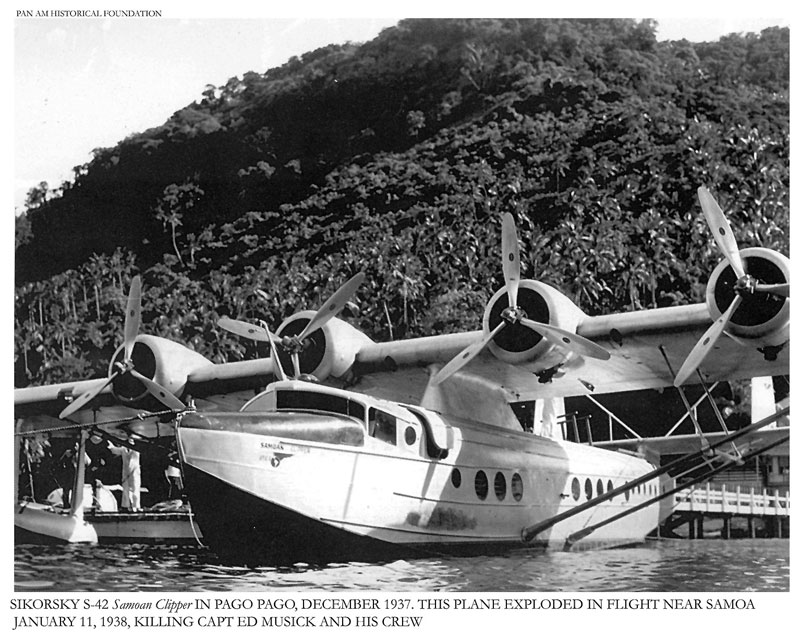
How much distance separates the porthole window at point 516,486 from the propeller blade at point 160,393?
5.03 meters

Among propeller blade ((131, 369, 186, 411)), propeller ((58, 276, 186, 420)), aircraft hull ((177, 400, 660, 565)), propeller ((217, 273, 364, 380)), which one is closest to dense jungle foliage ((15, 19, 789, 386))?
propeller ((58, 276, 186, 420))

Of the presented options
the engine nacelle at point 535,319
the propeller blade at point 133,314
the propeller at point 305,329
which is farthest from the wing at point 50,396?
the engine nacelle at point 535,319

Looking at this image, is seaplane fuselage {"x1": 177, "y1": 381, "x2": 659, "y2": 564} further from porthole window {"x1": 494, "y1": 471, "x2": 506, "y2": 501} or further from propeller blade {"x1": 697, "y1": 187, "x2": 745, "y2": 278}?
propeller blade {"x1": 697, "y1": 187, "x2": 745, "y2": 278}

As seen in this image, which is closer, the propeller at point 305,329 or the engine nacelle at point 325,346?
the propeller at point 305,329

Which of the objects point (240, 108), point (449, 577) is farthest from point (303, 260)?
point (449, 577)

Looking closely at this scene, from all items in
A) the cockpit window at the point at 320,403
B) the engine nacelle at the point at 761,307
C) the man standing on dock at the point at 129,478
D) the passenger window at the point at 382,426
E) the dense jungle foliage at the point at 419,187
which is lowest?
the man standing on dock at the point at 129,478

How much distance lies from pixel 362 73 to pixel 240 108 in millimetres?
1874

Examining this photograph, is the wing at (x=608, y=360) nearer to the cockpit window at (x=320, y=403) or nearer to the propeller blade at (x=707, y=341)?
the propeller blade at (x=707, y=341)

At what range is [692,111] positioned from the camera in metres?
15.9

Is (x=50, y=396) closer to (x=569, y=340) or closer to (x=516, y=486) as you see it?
(x=516, y=486)

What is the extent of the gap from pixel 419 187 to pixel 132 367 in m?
6.27

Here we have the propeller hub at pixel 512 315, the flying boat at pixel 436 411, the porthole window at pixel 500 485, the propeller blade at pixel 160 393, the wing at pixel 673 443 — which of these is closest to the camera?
the flying boat at pixel 436 411

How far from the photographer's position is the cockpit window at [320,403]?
10203mm

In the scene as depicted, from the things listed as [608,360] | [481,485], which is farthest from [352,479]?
[608,360]
